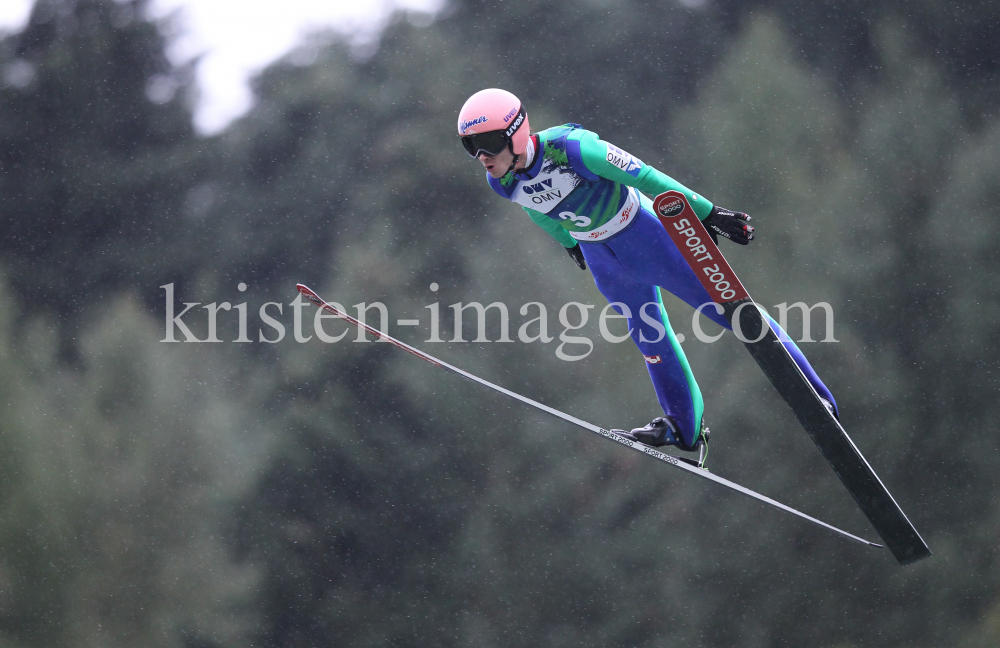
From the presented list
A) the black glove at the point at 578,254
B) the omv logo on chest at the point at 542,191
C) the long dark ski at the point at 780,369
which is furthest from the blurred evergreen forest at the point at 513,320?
the omv logo on chest at the point at 542,191

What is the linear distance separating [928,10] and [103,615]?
7.29 meters

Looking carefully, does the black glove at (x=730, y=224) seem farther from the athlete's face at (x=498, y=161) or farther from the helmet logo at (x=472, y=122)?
the helmet logo at (x=472, y=122)

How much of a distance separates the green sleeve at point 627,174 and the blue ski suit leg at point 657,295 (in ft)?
0.63

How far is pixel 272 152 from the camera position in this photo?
639 cm

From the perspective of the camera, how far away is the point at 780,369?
8.65 ft

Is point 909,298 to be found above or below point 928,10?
below

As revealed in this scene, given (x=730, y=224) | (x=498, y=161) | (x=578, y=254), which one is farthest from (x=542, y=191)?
(x=730, y=224)

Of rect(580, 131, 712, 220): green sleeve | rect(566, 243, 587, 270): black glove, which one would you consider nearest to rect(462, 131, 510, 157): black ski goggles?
rect(580, 131, 712, 220): green sleeve

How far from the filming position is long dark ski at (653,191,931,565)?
2.49m

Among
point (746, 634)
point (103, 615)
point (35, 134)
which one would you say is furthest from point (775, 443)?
point (35, 134)

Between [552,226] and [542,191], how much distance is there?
0.23 m

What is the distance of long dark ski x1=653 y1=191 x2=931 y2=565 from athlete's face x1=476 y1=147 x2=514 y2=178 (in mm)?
433

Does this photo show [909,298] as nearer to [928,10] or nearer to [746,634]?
[928,10]

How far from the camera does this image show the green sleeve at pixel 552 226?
274cm
